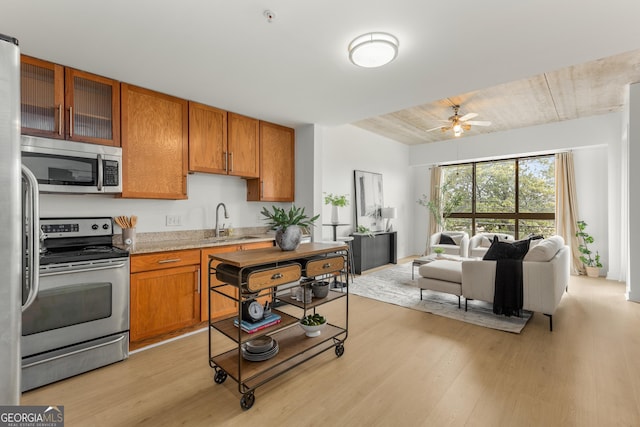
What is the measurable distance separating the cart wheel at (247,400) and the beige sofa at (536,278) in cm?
274

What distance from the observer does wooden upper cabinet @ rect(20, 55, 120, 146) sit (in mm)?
2328

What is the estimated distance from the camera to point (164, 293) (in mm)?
2754

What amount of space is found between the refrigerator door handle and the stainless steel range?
46.6 inches

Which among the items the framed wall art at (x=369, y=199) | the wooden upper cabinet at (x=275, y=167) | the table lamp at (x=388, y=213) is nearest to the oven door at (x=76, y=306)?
the wooden upper cabinet at (x=275, y=167)

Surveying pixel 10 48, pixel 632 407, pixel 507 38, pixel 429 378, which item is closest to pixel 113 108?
pixel 10 48

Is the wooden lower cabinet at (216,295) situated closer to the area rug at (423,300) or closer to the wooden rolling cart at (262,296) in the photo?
the wooden rolling cart at (262,296)

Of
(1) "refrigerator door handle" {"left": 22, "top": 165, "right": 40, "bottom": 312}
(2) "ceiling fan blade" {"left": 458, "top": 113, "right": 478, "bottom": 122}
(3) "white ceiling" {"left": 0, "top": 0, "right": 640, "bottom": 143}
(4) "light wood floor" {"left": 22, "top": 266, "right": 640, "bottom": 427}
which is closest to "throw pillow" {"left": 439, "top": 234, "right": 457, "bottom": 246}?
(2) "ceiling fan blade" {"left": 458, "top": 113, "right": 478, "bottom": 122}

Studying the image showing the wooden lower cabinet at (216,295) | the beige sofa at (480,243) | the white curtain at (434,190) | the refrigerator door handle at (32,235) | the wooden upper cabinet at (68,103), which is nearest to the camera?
the refrigerator door handle at (32,235)

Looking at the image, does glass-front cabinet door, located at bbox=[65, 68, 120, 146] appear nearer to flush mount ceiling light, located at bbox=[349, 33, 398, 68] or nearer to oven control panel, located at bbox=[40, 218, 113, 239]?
oven control panel, located at bbox=[40, 218, 113, 239]

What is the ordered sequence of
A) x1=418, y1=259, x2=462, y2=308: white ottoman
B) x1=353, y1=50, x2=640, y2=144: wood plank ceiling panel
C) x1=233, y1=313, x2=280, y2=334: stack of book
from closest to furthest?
x1=233, y1=313, x2=280, y2=334: stack of book → x1=353, y1=50, x2=640, y2=144: wood plank ceiling panel → x1=418, y1=259, x2=462, y2=308: white ottoman

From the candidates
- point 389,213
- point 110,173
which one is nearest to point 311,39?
point 110,173

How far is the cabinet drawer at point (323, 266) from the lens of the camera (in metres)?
2.25

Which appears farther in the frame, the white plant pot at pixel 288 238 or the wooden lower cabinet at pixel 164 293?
the wooden lower cabinet at pixel 164 293

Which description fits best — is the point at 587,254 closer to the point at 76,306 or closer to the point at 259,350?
the point at 259,350
